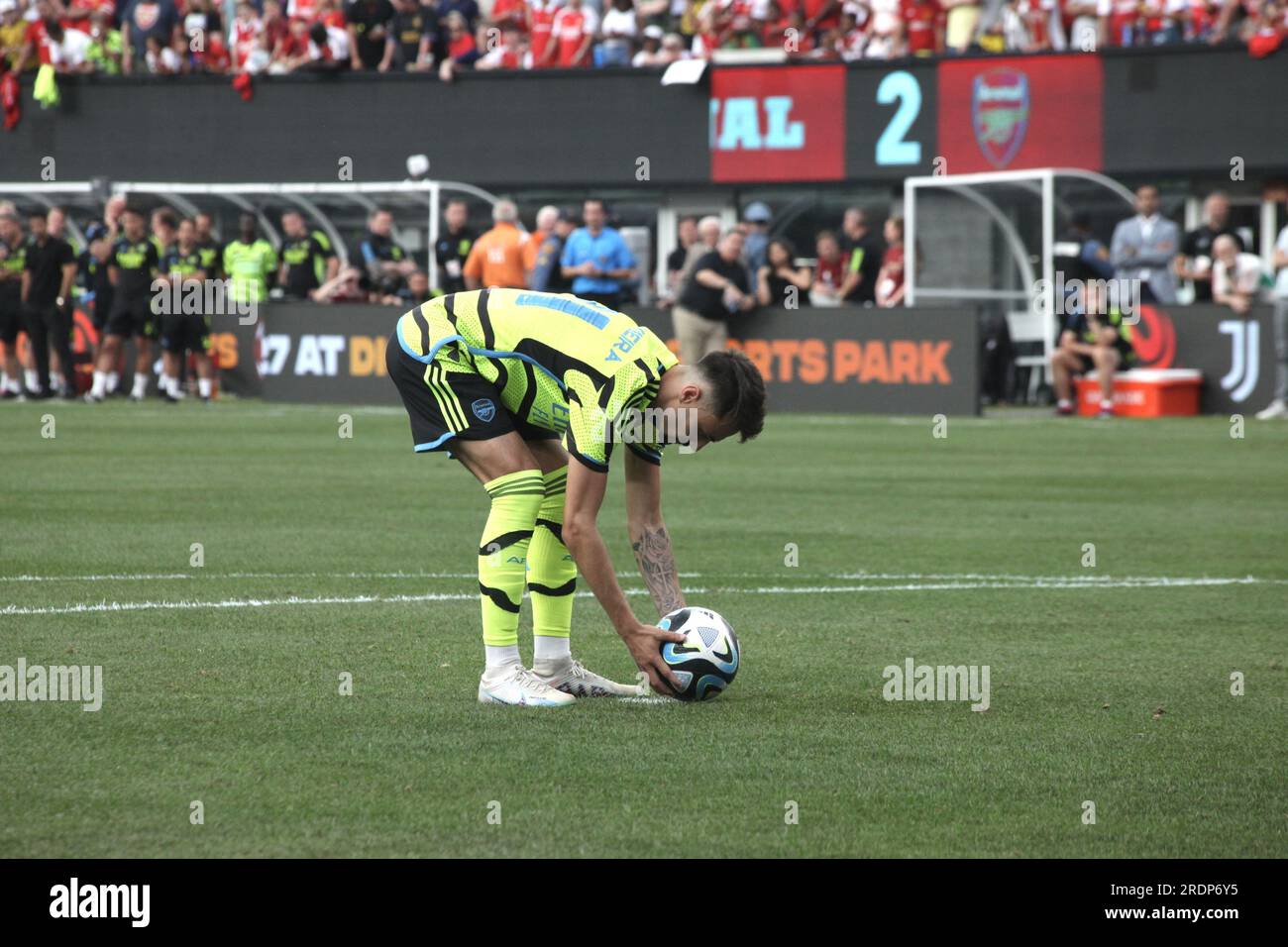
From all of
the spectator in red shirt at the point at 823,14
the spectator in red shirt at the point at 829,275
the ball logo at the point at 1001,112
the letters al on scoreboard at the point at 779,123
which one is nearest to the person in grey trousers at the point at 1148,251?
the spectator in red shirt at the point at 829,275

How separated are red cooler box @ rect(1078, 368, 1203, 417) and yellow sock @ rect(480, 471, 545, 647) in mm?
16761

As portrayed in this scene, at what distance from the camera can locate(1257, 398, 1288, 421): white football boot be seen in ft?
70.7

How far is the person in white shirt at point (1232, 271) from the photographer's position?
22.4 metres

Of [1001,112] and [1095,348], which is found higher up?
[1001,112]

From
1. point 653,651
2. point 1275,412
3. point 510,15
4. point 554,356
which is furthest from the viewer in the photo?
point 510,15

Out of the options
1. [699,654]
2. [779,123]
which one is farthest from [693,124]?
[699,654]

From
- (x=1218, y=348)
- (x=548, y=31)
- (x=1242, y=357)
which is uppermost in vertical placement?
(x=548, y=31)

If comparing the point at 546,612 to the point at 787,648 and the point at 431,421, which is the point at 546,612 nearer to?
the point at 431,421

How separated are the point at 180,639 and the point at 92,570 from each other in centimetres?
227

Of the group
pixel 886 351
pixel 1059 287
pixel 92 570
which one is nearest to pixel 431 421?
pixel 92 570

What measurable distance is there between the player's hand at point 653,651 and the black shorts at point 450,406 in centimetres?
82

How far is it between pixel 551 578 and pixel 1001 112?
21342 mm

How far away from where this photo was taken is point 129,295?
24734mm

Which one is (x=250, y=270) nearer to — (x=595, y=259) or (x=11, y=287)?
(x=11, y=287)
